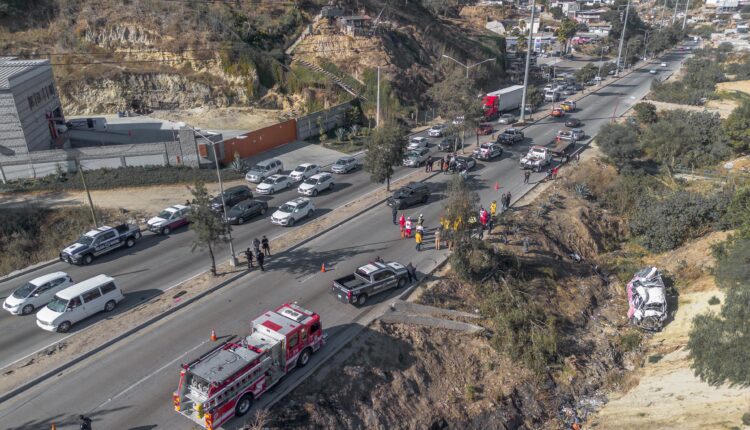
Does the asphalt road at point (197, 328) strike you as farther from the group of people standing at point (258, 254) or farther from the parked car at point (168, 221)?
the parked car at point (168, 221)

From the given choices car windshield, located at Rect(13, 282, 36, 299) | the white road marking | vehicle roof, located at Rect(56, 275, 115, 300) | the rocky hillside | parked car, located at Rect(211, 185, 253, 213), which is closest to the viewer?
the white road marking

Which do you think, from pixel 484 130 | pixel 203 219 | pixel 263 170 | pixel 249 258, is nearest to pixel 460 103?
pixel 484 130

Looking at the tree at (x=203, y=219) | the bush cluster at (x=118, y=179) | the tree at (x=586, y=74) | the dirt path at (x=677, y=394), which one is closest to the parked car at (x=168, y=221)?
the bush cluster at (x=118, y=179)

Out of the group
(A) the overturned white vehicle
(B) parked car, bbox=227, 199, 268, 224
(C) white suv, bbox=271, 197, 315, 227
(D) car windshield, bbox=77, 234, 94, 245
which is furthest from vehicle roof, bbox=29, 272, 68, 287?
(A) the overturned white vehicle

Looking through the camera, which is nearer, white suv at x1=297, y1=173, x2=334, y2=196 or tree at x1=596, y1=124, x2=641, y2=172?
white suv at x1=297, y1=173, x2=334, y2=196

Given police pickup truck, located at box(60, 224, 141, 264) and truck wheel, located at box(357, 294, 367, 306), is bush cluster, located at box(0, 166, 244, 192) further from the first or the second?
truck wheel, located at box(357, 294, 367, 306)

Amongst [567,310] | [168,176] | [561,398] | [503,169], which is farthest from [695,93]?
[168,176]
